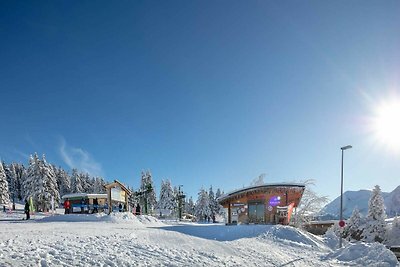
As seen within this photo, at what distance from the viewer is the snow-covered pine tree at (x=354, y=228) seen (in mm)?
42406

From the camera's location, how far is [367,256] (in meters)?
16.9

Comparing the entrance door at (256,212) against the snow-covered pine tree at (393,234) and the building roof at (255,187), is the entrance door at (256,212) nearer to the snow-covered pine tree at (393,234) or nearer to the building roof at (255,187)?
the building roof at (255,187)

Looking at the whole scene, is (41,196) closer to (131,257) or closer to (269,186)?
(269,186)

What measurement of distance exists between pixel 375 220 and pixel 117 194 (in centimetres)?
3458

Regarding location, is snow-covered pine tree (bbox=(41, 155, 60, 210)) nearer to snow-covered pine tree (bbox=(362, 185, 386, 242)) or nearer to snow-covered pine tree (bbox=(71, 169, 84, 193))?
snow-covered pine tree (bbox=(71, 169, 84, 193))

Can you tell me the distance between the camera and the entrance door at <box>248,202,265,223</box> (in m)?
31.4

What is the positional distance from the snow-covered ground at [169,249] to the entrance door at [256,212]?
861cm

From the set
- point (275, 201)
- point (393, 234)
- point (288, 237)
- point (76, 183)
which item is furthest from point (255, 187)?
point (76, 183)

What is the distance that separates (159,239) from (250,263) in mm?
4269

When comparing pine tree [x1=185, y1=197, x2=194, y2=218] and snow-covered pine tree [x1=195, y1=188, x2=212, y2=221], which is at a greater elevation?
snow-covered pine tree [x1=195, y1=188, x2=212, y2=221]

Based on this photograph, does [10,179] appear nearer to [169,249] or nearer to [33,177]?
[33,177]

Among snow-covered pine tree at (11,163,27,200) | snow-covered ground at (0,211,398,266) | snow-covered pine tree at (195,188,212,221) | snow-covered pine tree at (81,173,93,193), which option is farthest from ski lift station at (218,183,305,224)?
snow-covered pine tree at (11,163,27,200)

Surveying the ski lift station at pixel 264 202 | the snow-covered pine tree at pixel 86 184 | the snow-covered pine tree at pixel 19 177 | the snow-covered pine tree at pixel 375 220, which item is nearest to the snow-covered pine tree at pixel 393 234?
the snow-covered pine tree at pixel 375 220

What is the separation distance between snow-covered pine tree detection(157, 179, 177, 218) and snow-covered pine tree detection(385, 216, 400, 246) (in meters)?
55.1
